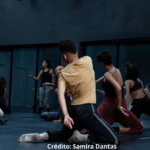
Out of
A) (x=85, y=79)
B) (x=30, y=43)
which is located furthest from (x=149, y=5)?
(x=85, y=79)

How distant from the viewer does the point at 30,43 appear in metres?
12.6

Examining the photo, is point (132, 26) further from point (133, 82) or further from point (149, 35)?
point (133, 82)

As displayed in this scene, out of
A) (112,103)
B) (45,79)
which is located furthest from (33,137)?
(45,79)

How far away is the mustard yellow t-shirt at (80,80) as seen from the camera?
3838 millimetres

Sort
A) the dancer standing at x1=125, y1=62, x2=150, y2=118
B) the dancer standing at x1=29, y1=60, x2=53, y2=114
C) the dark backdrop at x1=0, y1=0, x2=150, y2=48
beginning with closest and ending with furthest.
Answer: the dancer standing at x1=125, y1=62, x2=150, y2=118, the dark backdrop at x1=0, y1=0, x2=150, y2=48, the dancer standing at x1=29, y1=60, x2=53, y2=114

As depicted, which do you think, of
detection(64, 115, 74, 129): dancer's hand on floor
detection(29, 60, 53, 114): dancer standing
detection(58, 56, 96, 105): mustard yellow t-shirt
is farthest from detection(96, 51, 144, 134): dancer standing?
detection(29, 60, 53, 114): dancer standing

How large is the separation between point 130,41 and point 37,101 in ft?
15.4

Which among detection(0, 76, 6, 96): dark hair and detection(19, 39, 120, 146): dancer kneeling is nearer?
detection(19, 39, 120, 146): dancer kneeling

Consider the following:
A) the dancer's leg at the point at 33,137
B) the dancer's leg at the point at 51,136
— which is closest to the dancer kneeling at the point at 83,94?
the dancer's leg at the point at 51,136

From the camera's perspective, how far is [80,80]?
386cm

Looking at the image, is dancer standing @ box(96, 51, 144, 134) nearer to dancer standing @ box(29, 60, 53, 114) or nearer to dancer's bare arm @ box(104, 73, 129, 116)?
dancer's bare arm @ box(104, 73, 129, 116)

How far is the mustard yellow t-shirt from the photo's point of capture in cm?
384

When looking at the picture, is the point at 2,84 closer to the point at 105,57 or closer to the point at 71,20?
the point at 71,20

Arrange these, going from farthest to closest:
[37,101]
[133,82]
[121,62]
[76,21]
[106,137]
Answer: [37,101] < [76,21] < [121,62] < [133,82] < [106,137]
